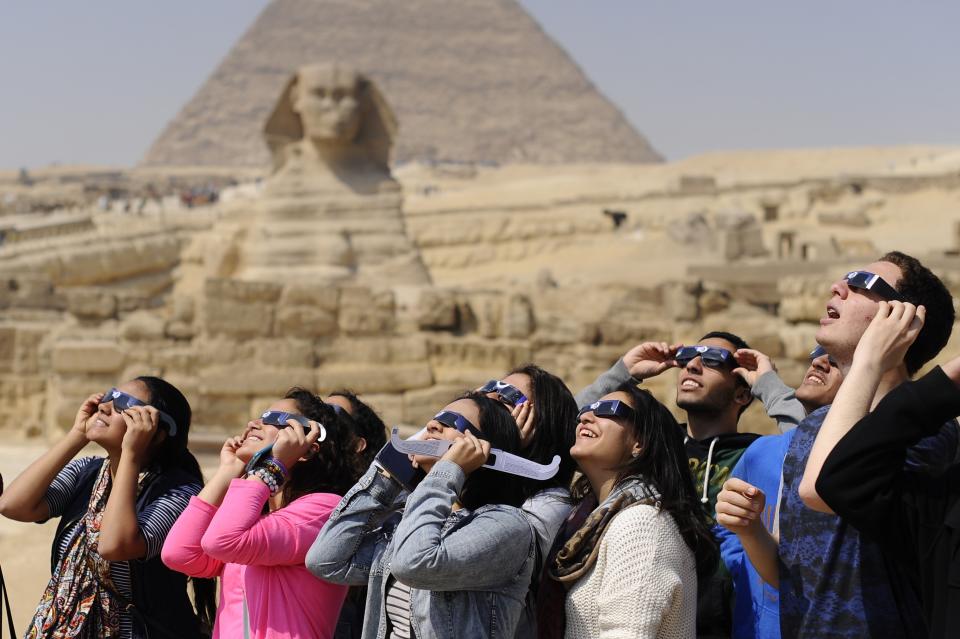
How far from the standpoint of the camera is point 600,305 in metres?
12.4

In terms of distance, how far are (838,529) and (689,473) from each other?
462 millimetres

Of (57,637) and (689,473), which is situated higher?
(689,473)

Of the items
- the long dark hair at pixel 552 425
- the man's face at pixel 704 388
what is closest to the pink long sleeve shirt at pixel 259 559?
the long dark hair at pixel 552 425

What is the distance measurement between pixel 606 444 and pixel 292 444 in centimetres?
89


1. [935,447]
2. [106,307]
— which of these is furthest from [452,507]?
[106,307]

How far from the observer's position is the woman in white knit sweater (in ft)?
9.83

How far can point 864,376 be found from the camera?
278 centimetres

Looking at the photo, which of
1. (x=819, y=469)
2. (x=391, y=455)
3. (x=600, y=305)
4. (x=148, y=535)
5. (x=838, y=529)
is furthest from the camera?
(x=600, y=305)

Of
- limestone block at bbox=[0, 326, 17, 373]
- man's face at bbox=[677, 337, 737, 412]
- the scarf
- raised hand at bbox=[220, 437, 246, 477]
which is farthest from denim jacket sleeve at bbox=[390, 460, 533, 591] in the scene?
limestone block at bbox=[0, 326, 17, 373]

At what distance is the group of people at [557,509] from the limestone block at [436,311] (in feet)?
17.6

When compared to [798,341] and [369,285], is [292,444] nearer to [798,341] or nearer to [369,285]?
[798,341]

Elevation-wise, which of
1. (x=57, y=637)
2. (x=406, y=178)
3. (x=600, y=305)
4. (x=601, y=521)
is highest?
(x=601, y=521)

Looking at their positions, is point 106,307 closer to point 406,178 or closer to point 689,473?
point 689,473

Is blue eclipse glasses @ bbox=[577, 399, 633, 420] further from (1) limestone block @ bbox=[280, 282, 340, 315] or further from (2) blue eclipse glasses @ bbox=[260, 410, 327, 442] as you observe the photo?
(1) limestone block @ bbox=[280, 282, 340, 315]
